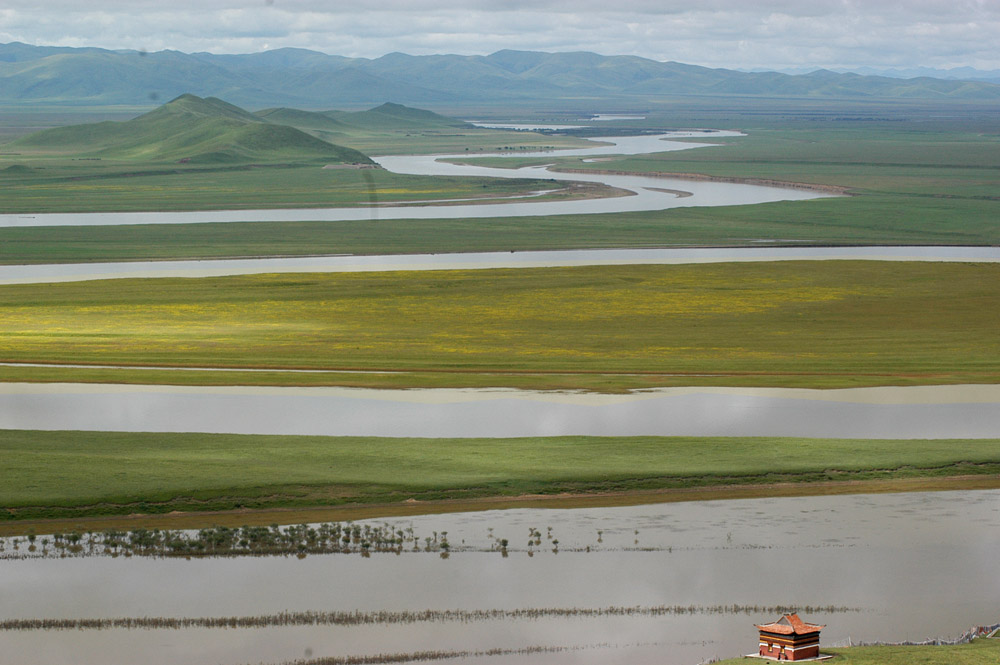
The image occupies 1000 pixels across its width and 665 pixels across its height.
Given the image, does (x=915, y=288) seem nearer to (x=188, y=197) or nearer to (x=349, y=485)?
(x=349, y=485)

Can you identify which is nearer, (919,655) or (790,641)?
(790,641)

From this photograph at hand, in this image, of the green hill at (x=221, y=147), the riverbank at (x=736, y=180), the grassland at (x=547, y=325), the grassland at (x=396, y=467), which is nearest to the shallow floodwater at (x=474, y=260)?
the grassland at (x=547, y=325)

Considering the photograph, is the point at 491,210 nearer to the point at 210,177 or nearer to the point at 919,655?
the point at 210,177

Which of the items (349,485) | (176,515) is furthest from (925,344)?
(176,515)

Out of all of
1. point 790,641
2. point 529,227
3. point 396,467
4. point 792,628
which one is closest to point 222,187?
point 529,227

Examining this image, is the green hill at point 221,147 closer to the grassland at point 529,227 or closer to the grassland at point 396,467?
the grassland at point 529,227
